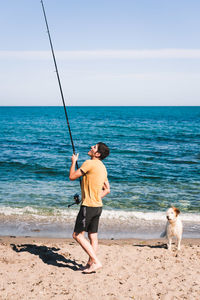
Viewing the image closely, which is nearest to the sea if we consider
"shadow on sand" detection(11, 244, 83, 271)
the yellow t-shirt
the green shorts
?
"shadow on sand" detection(11, 244, 83, 271)

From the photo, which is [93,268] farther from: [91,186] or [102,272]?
[91,186]

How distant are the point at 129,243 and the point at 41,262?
6.60 feet

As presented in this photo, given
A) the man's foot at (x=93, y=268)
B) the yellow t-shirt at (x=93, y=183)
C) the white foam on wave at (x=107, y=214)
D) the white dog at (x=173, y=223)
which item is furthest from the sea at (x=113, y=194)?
the yellow t-shirt at (x=93, y=183)

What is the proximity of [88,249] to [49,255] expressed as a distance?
134cm

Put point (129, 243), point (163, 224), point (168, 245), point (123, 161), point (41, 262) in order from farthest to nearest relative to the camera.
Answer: point (123, 161), point (163, 224), point (129, 243), point (168, 245), point (41, 262)

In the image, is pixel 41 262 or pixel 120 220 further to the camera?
pixel 120 220

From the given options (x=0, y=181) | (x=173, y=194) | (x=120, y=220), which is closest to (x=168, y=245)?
(x=120, y=220)

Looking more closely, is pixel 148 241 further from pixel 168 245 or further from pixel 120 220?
pixel 120 220

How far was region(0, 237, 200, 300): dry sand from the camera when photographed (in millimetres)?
4043

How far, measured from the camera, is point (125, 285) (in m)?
4.26

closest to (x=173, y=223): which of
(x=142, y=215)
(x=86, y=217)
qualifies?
(x=86, y=217)

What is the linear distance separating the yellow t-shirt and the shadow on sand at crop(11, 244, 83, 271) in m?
1.32

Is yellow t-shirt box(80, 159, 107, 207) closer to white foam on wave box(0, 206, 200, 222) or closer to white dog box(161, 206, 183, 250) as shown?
white dog box(161, 206, 183, 250)

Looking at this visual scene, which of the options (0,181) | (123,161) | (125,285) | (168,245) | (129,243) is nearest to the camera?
(125,285)
